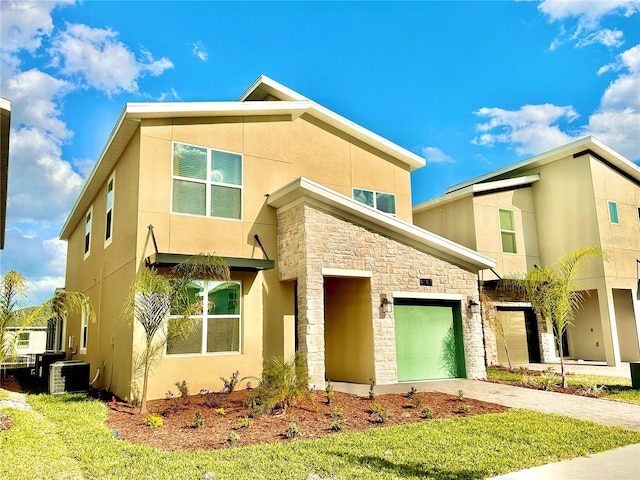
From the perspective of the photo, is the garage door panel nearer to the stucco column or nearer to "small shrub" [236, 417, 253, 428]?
"small shrub" [236, 417, 253, 428]

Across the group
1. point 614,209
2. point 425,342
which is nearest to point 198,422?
point 425,342

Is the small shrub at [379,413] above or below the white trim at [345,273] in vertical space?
below

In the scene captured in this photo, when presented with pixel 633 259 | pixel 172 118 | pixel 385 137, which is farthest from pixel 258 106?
pixel 633 259

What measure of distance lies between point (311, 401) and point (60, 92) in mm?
12247

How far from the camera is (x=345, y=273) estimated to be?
11391mm

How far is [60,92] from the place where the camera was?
1398 centimetres

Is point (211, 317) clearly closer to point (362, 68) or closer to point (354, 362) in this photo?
point (354, 362)

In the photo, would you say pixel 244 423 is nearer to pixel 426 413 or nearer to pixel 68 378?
pixel 426 413

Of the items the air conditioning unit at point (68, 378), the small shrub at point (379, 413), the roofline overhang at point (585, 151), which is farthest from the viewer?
the roofline overhang at point (585, 151)

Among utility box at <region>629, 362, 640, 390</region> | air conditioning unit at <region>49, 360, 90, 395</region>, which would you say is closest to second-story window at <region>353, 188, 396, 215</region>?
utility box at <region>629, 362, 640, 390</region>

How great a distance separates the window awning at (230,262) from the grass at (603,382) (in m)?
7.50

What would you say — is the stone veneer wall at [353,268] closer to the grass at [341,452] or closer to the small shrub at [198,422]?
the small shrub at [198,422]

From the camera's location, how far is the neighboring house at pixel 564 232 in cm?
1725

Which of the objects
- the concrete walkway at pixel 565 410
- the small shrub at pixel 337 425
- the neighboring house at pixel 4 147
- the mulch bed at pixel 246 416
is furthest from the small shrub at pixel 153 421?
the neighboring house at pixel 4 147
